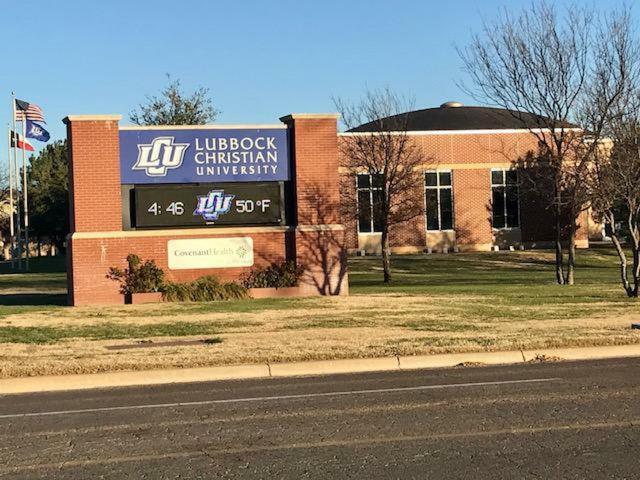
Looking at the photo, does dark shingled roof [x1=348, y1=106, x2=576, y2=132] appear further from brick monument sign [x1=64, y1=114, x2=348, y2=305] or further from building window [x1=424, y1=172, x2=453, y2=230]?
brick monument sign [x1=64, y1=114, x2=348, y2=305]

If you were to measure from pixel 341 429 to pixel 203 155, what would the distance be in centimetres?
1452

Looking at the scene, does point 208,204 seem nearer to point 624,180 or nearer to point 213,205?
point 213,205

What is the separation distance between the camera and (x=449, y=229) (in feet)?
143

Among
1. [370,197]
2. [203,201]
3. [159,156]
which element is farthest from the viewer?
[370,197]

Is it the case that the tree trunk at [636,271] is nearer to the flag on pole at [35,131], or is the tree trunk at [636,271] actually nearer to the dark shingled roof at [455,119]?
the dark shingled roof at [455,119]

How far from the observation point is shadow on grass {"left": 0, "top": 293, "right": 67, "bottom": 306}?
66.7 ft

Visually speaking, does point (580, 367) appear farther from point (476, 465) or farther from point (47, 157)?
point (47, 157)

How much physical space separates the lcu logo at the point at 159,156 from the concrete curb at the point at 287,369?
10.8 m

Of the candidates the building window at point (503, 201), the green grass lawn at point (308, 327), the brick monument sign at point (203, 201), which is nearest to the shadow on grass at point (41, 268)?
the green grass lawn at point (308, 327)

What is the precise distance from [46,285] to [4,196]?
44.6 meters

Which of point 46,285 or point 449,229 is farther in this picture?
point 449,229

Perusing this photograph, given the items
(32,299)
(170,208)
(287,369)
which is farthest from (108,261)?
(287,369)

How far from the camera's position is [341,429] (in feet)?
21.5

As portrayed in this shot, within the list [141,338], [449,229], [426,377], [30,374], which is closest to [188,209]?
[141,338]
